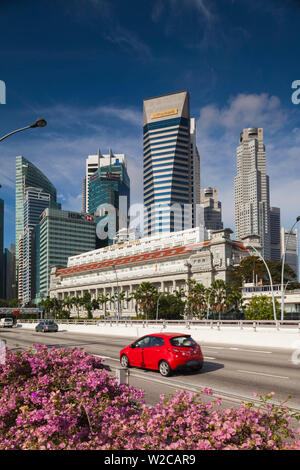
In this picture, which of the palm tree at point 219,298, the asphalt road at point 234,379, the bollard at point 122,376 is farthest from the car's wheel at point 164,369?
the palm tree at point 219,298

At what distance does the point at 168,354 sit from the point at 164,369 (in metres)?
0.59

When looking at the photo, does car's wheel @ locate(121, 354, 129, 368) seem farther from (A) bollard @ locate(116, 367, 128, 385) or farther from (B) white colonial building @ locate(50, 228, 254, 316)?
(B) white colonial building @ locate(50, 228, 254, 316)

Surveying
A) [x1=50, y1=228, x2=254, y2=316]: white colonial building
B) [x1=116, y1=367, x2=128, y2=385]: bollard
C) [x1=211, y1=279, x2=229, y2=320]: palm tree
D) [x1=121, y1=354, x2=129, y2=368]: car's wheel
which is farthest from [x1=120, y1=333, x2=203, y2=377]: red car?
[x1=50, y1=228, x2=254, y2=316]: white colonial building

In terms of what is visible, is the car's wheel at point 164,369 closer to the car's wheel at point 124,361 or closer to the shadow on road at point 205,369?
the shadow on road at point 205,369

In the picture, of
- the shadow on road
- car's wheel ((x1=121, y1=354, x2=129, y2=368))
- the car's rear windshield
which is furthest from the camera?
car's wheel ((x1=121, y1=354, x2=129, y2=368))

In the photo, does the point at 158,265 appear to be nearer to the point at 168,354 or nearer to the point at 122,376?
the point at 168,354

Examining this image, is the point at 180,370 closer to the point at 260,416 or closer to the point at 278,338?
the point at 260,416

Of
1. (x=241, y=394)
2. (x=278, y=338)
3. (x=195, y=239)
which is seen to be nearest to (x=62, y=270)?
(x=195, y=239)

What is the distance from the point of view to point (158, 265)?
121625mm

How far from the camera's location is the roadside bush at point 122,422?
435 centimetres

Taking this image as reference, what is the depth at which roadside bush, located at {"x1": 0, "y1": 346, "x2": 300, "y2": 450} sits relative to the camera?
4.35 metres

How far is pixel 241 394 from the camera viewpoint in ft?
34.3
